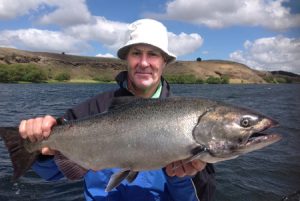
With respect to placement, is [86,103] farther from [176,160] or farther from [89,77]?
[89,77]

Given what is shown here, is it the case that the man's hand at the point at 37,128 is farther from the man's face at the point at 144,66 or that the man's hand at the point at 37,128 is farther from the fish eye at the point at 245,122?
the fish eye at the point at 245,122

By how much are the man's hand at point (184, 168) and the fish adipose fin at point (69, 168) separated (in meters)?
1.01

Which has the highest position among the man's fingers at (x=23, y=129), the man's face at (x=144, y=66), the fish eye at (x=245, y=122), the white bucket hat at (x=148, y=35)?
the white bucket hat at (x=148, y=35)

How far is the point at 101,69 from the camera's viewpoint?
595ft

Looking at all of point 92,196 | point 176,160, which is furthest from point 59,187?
point 176,160

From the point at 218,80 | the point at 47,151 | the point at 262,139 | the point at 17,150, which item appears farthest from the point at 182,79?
the point at 262,139

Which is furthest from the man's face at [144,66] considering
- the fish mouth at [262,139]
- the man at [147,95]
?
the fish mouth at [262,139]

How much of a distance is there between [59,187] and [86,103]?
6827 mm

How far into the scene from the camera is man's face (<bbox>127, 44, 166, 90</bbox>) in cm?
514

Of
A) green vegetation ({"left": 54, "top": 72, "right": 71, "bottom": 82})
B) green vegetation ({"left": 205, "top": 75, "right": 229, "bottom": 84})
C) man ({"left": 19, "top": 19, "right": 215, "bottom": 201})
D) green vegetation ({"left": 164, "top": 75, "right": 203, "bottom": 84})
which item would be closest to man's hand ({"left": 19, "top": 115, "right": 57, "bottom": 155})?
man ({"left": 19, "top": 19, "right": 215, "bottom": 201})

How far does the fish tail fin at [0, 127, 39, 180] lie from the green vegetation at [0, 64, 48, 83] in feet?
429

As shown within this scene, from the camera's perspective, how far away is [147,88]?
5293 mm

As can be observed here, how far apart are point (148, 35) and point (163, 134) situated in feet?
5.54

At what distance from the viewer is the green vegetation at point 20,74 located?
128 m
